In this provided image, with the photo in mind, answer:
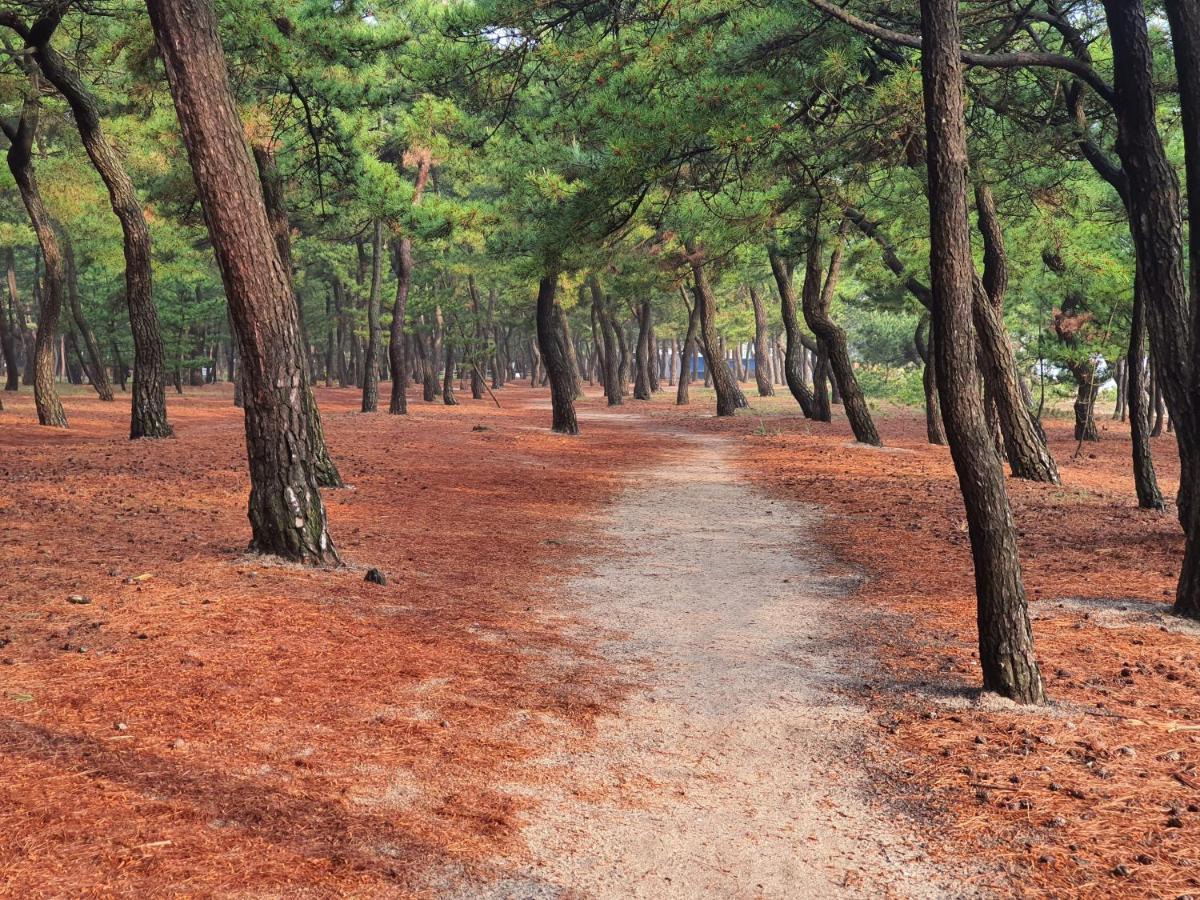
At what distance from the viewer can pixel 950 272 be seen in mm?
5371

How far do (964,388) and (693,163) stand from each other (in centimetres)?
768

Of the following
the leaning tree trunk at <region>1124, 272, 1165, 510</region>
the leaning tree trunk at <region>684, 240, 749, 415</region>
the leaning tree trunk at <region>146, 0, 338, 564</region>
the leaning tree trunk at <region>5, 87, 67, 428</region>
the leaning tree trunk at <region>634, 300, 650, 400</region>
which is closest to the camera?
the leaning tree trunk at <region>146, 0, 338, 564</region>

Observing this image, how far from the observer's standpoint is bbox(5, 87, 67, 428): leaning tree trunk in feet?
60.6

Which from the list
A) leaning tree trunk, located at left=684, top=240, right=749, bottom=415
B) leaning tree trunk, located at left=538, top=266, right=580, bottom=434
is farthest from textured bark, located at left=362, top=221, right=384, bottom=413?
leaning tree trunk, located at left=684, top=240, right=749, bottom=415

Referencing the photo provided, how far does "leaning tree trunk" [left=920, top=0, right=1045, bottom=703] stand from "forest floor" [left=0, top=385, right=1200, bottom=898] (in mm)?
310

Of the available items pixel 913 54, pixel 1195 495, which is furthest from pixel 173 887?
pixel 913 54

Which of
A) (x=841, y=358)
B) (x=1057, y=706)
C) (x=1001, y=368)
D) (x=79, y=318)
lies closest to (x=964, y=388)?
(x=1057, y=706)

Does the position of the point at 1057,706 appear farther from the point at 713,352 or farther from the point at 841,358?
the point at 713,352

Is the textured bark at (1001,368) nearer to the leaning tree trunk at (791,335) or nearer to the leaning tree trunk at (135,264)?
the leaning tree trunk at (791,335)

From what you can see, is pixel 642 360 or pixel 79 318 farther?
pixel 642 360

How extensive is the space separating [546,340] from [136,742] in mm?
19671

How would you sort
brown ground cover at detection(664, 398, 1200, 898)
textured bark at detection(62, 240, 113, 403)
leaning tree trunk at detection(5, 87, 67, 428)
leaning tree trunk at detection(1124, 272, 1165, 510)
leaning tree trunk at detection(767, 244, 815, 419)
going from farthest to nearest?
textured bark at detection(62, 240, 113, 403) → leaning tree trunk at detection(767, 244, 815, 419) → leaning tree trunk at detection(5, 87, 67, 428) → leaning tree trunk at detection(1124, 272, 1165, 510) → brown ground cover at detection(664, 398, 1200, 898)

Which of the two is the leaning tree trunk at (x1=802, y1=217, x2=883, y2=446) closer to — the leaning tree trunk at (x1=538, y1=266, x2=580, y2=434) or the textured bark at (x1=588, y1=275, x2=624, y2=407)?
the leaning tree trunk at (x1=538, y1=266, x2=580, y2=434)

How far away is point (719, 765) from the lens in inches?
179
